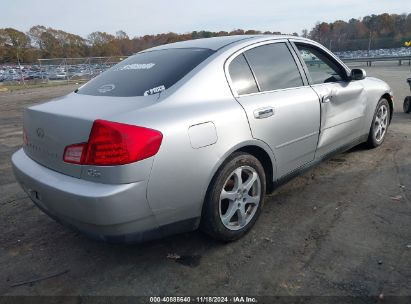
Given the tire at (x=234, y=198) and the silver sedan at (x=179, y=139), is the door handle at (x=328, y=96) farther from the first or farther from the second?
the tire at (x=234, y=198)

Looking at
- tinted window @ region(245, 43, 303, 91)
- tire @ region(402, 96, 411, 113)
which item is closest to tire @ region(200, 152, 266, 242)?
tinted window @ region(245, 43, 303, 91)

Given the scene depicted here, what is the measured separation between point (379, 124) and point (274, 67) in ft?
8.16

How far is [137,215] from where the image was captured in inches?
87.3

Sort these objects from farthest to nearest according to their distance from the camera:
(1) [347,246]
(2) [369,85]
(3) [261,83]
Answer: (2) [369,85]
(3) [261,83]
(1) [347,246]

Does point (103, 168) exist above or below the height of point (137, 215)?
above

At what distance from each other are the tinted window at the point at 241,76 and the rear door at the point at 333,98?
899 millimetres

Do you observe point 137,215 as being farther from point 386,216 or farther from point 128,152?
point 386,216

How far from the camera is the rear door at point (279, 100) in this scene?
2855mm

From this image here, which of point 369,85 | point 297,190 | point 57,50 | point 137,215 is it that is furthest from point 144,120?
point 57,50

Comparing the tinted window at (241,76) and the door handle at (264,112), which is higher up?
the tinted window at (241,76)

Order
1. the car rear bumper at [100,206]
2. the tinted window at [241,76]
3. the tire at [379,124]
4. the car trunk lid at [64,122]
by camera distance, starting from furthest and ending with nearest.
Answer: the tire at [379,124] < the tinted window at [241,76] < the car trunk lid at [64,122] < the car rear bumper at [100,206]

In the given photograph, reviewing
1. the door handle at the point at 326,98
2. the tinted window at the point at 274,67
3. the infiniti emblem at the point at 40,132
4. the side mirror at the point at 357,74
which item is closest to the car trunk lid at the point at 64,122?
the infiniti emblem at the point at 40,132

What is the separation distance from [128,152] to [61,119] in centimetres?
63

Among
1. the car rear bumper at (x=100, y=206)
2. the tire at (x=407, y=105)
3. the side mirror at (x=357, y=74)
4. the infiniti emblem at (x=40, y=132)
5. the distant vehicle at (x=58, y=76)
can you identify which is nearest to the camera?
the car rear bumper at (x=100, y=206)
